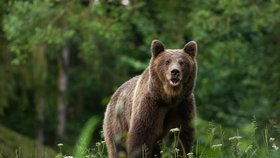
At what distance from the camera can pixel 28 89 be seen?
2092 cm

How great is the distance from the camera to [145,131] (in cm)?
751

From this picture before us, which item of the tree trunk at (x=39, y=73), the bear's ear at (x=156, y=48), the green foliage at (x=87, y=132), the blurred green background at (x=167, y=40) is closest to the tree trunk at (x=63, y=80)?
the blurred green background at (x=167, y=40)

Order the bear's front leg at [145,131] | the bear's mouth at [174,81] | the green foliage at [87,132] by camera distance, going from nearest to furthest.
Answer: the green foliage at [87,132], the bear's mouth at [174,81], the bear's front leg at [145,131]

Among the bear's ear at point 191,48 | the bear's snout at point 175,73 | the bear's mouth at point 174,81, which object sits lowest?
the bear's mouth at point 174,81

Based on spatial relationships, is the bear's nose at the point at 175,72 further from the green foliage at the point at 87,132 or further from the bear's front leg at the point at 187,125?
the green foliage at the point at 87,132

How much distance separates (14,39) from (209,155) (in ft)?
44.5

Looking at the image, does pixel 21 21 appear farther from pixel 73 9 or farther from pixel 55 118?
pixel 55 118

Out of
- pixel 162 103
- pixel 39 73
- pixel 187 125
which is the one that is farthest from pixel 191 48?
pixel 39 73

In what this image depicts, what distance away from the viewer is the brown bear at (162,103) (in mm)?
7492

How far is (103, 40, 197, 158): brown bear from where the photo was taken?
749 centimetres

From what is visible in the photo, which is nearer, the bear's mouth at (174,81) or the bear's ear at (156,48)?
the bear's mouth at (174,81)

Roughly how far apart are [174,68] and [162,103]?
358 mm

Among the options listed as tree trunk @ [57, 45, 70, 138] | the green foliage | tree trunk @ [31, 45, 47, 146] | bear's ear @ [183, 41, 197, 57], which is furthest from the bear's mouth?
tree trunk @ [57, 45, 70, 138]

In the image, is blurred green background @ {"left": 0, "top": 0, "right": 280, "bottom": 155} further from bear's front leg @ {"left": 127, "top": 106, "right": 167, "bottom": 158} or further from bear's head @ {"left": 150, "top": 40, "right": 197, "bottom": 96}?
bear's front leg @ {"left": 127, "top": 106, "right": 167, "bottom": 158}
